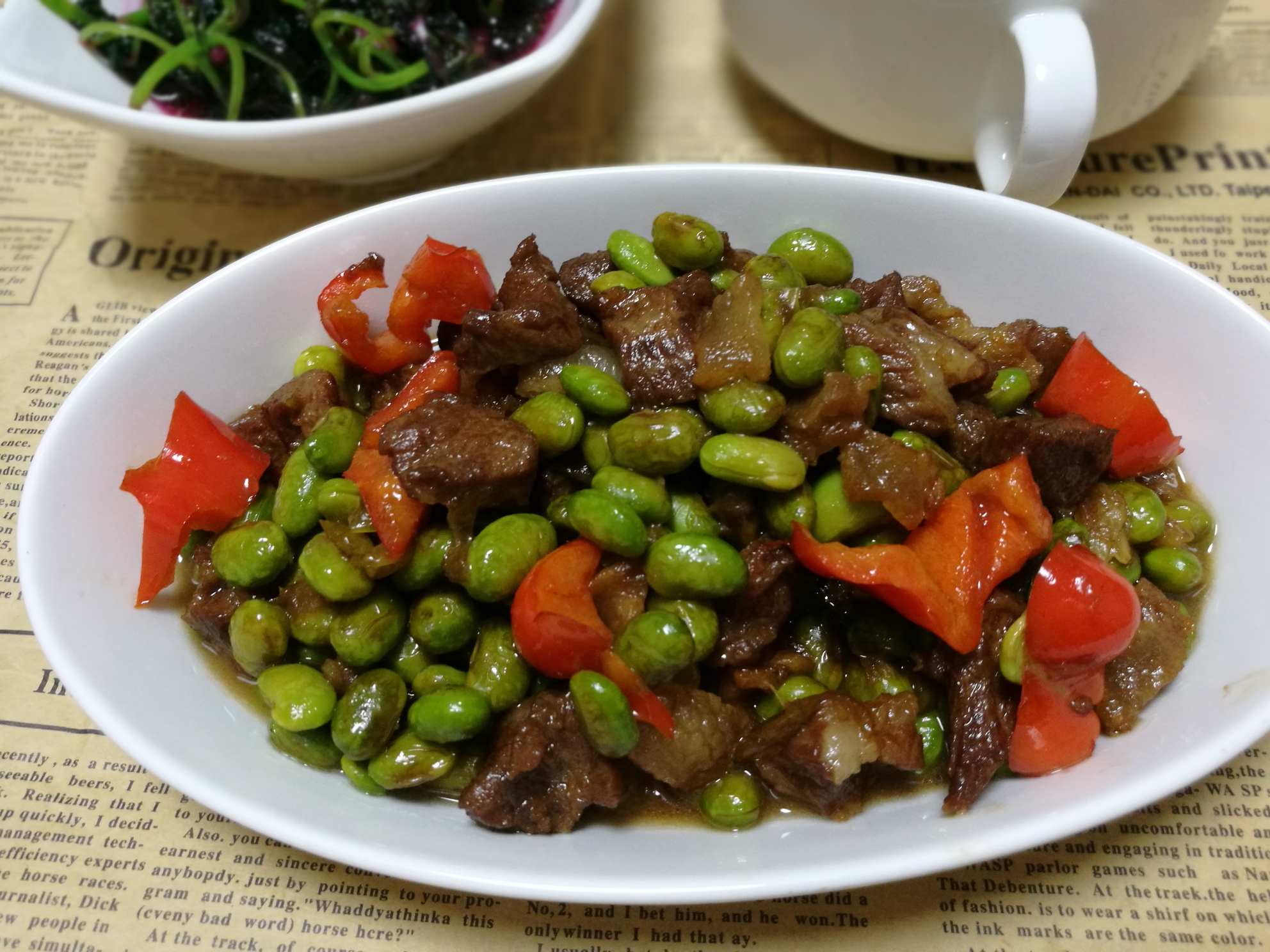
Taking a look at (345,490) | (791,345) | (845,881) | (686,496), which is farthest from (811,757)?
(345,490)

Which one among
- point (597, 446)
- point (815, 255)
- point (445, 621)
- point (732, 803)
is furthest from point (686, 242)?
point (732, 803)

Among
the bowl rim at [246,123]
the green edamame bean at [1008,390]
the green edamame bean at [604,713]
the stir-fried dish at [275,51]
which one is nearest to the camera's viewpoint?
the green edamame bean at [604,713]

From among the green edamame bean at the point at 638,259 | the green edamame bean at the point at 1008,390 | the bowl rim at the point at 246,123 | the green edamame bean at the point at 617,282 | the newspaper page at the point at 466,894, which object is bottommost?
the newspaper page at the point at 466,894

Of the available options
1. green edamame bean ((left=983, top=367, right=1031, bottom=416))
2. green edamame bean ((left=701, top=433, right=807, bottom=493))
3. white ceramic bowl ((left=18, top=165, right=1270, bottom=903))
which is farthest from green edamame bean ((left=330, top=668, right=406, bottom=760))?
green edamame bean ((left=983, top=367, right=1031, bottom=416))

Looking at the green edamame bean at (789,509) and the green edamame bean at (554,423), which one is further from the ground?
the green edamame bean at (554,423)

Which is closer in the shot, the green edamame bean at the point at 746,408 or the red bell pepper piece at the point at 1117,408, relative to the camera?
the green edamame bean at the point at 746,408

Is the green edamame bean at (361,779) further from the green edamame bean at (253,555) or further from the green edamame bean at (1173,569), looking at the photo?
the green edamame bean at (1173,569)

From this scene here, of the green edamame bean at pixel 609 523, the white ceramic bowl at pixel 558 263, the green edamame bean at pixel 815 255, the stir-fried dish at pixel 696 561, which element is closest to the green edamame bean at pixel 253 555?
the stir-fried dish at pixel 696 561
